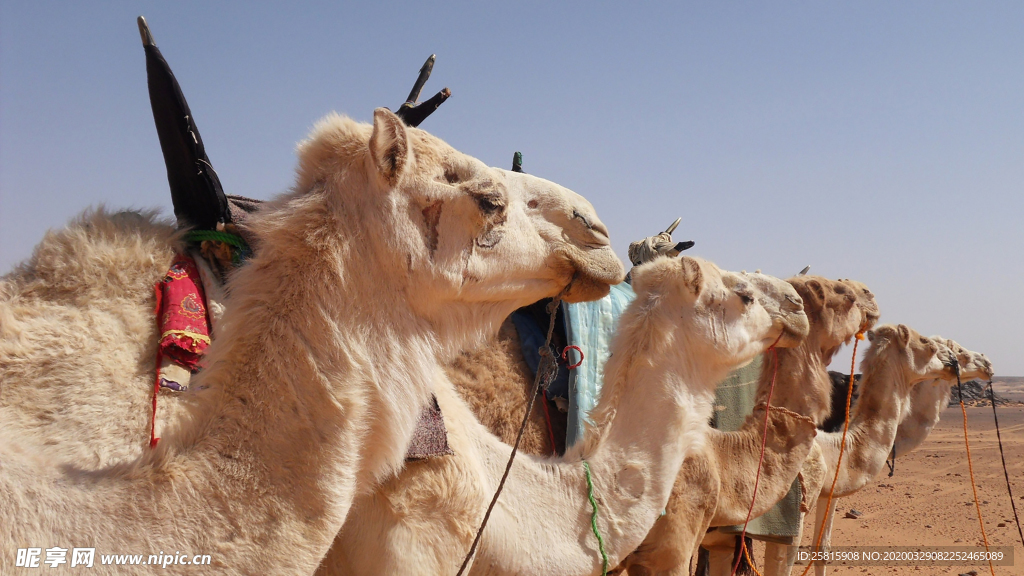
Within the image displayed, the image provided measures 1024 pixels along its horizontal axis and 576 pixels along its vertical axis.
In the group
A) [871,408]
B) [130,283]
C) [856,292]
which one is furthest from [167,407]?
[871,408]

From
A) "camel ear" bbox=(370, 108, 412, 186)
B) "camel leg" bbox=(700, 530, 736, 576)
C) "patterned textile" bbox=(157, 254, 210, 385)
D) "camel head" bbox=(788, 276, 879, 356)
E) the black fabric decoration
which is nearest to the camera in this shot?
"camel ear" bbox=(370, 108, 412, 186)

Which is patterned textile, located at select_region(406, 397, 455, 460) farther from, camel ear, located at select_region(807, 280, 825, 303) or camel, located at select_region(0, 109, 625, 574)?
camel ear, located at select_region(807, 280, 825, 303)

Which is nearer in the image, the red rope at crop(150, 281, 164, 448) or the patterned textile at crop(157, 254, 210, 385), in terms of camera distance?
the red rope at crop(150, 281, 164, 448)

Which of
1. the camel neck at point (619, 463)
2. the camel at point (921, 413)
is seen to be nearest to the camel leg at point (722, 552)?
the camel neck at point (619, 463)

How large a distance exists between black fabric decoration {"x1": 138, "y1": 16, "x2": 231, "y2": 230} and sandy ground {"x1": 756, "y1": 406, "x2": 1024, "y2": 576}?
28.5 feet

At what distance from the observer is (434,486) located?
2.47 meters

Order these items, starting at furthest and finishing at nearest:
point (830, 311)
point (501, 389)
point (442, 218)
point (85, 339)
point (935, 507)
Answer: point (935, 507) < point (830, 311) < point (501, 389) < point (85, 339) < point (442, 218)

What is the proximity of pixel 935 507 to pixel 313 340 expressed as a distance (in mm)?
13687

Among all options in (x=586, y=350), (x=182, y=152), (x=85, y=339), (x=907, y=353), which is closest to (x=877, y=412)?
(x=907, y=353)

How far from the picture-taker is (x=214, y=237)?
254cm

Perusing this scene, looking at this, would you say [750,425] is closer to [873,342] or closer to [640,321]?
[640,321]

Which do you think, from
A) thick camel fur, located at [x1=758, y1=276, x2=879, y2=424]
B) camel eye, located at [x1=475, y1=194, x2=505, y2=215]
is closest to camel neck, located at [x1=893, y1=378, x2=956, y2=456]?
thick camel fur, located at [x1=758, y1=276, x2=879, y2=424]

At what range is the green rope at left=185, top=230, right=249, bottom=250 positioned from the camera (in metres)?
2.54

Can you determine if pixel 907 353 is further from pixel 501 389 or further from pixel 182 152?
pixel 182 152
